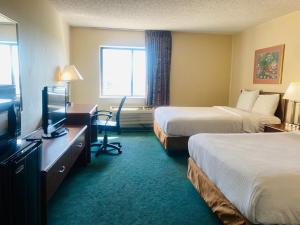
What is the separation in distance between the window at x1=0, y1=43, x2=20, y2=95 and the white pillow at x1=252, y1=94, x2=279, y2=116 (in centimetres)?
373

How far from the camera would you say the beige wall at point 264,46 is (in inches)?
150

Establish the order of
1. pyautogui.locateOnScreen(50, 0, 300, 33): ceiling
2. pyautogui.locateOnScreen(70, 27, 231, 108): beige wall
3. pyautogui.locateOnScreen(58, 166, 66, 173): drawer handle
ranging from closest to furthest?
pyautogui.locateOnScreen(58, 166, 66, 173): drawer handle
pyautogui.locateOnScreen(50, 0, 300, 33): ceiling
pyautogui.locateOnScreen(70, 27, 231, 108): beige wall

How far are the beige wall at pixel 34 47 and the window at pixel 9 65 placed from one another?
156 mm

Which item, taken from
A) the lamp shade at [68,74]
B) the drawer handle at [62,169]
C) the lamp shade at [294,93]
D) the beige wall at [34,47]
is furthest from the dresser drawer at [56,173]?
the lamp shade at [294,93]

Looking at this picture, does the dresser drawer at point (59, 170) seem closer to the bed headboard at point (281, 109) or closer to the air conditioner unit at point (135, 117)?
the air conditioner unit at point (135, 117)

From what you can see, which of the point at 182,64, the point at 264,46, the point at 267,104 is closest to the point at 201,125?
the point at 267,104

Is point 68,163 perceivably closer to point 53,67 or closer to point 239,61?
point 53,67

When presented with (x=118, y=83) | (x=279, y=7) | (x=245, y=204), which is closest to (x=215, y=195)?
(x=245, y=204)

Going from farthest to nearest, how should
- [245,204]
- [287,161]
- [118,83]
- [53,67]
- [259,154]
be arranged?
1. [118,83]
2. [53,67]
3. [259,154]
4. [287,161]
5. [245,204]

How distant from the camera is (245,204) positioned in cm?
155

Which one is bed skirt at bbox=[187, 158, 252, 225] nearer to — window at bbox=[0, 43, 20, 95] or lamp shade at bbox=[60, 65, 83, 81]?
window at bbox=[0, 43, 20, 95]

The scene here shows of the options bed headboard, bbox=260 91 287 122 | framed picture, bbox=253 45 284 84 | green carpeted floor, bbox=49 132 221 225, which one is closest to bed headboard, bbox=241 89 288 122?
bed headboard, bbox=260 91 287 122

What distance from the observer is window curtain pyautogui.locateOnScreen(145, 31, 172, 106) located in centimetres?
543

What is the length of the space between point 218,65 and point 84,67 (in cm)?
325
